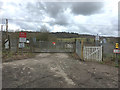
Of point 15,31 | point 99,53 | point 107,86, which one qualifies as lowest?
point 107,86

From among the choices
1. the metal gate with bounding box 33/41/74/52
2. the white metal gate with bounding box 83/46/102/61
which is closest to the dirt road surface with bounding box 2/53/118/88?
the white metal gate with bounding box 83/46/102/61

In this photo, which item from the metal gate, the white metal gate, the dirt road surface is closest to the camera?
the dirt road surface

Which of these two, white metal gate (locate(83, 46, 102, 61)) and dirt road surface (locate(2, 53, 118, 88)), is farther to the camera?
white metal gate (locate(83, 46, 102, 61))

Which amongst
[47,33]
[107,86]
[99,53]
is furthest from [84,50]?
[47,33]

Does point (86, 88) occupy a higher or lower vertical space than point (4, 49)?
lower

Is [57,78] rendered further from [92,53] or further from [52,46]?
[52,46]

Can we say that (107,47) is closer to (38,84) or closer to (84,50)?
(84,50)

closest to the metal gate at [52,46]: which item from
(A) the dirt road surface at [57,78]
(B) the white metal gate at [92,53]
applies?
(B) the white metal gate at [92,53]

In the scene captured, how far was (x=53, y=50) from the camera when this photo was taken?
13.0m

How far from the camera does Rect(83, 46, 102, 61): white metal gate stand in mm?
7055

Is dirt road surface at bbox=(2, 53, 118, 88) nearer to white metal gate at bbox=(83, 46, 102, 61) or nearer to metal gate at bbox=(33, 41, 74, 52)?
white metal gate at bbox=(83, 46, 102, 61)

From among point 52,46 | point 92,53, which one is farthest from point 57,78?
point 52,46

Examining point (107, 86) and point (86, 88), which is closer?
point (86, 88)

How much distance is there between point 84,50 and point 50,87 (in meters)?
5.41
